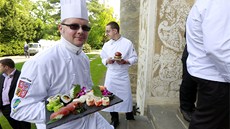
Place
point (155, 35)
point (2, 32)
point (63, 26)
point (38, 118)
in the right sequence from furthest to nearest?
point (2, 32), point (155, 35), point (63, 26), point (38, 118)

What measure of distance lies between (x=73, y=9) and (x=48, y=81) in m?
0.62

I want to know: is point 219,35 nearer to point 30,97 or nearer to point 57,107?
point 57,107

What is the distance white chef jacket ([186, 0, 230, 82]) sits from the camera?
1697mm

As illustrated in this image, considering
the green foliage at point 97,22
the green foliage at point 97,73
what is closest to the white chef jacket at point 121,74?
the green foliage at point 97,73

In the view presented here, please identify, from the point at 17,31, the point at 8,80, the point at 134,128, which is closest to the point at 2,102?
the point at 8,80

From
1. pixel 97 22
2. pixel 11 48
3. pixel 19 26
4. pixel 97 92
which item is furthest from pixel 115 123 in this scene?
pixel 97 22

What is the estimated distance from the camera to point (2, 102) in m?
4.32

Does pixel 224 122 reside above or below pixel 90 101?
below

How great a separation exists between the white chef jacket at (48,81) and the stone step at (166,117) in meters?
1.57

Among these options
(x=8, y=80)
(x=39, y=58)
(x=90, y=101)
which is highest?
(x=39, y=58)

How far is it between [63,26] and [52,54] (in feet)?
0.83

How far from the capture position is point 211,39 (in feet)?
5.68

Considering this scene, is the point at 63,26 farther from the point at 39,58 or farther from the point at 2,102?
the point at 2,102

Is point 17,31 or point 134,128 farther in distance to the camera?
point 17,31
